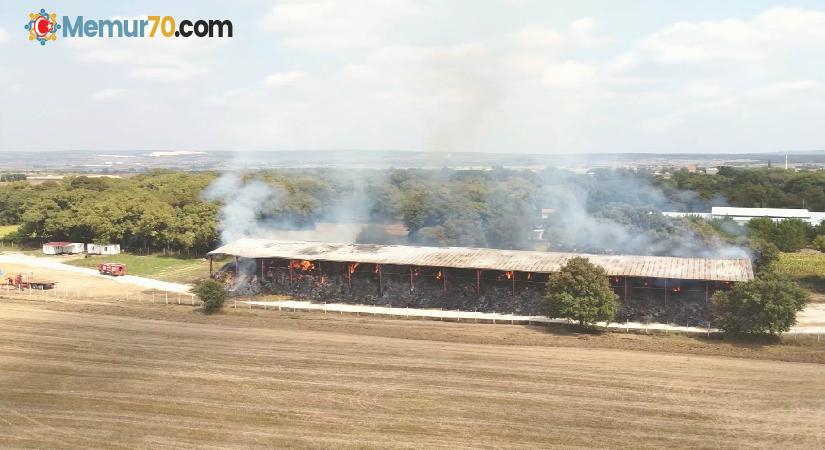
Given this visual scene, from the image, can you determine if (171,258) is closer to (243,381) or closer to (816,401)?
(243,381)

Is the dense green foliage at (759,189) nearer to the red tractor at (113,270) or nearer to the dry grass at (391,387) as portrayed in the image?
the dry grass at (391,387)

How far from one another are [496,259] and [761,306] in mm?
16610

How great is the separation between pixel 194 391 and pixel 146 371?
14.0ft

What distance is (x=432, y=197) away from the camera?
8081cm

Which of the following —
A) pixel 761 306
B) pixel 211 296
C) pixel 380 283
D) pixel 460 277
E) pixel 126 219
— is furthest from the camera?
pixel 126 219

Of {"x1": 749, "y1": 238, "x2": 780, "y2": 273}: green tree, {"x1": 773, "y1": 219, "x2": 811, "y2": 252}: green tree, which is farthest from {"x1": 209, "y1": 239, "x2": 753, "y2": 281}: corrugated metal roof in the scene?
{"x1": 773, "y1": 219, "x2": 811, "y2": 252}: green tree

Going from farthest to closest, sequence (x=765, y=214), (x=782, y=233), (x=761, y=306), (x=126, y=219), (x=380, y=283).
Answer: (x=765, y=214)
(x=126, y=219)
(x=782, y=233)
(x=380, y=283)
(x=761, y=306)

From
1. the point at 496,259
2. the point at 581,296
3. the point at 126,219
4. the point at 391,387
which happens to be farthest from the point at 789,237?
the point at 126,219

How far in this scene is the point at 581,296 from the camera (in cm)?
3859

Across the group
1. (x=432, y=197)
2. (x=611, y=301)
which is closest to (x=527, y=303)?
(x=611, y=301)

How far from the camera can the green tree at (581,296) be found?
38156 mm

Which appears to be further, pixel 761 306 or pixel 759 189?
pixel 759 189

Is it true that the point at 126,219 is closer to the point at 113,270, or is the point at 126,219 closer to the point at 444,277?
the point at 113,270

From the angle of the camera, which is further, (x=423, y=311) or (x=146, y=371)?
(x=423, y=311)
